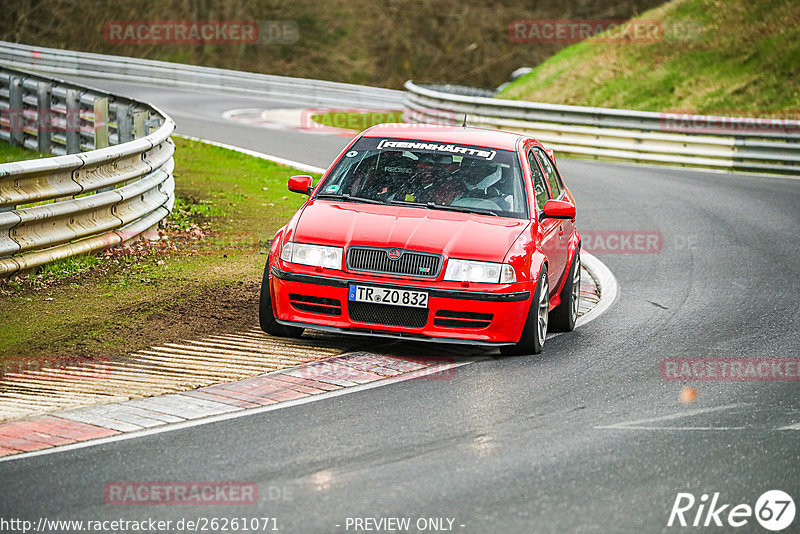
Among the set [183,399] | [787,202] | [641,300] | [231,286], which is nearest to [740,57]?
[787,202]

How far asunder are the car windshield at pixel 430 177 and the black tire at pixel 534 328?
680 millimetres

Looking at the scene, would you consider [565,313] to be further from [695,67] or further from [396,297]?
[695,67]

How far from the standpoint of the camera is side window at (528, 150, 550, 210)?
9.67 metres

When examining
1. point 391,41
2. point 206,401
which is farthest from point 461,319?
point 391,41

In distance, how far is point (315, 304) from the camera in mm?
8508

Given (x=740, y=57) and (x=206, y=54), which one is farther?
(x=206, y=54)

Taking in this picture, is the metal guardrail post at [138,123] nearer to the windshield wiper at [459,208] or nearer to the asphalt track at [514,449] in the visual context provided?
the windshield wiper at [459,208]

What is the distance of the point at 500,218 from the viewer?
907 cm

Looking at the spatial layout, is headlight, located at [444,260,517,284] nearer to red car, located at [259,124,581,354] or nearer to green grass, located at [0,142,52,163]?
red car, located at [259,124,581,354]

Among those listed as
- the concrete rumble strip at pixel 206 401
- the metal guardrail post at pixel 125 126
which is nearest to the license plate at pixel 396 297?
the concrete rumble strip at pixel 206 401

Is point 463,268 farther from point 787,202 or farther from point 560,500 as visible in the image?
point 787,202

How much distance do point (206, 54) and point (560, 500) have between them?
54.6 m

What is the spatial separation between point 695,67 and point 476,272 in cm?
2545

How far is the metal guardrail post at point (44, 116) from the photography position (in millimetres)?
17812
